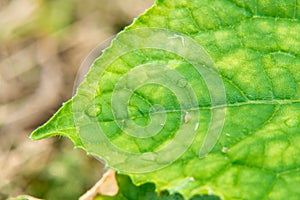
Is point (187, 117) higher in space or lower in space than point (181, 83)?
lower

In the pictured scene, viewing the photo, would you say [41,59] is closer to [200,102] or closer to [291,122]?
[200,102]

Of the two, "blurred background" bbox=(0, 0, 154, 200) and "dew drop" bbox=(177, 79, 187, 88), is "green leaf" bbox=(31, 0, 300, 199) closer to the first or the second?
"dew drop" bbox=(177, 79, 187, 88)

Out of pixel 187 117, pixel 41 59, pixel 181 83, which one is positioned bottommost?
pixel 41 59

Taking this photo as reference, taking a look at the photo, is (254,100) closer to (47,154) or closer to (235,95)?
(235,95)

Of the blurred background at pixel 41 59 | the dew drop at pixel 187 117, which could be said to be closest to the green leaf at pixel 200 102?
the dew drop at pixel 187 117

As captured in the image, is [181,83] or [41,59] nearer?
[181,83]

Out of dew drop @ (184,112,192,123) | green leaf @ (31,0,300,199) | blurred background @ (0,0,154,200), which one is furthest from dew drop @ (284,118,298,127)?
blurred background @ (0,0,154,200)

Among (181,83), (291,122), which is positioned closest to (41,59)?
(181,83)
